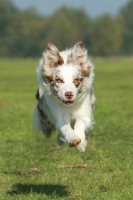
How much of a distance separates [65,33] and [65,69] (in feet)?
365

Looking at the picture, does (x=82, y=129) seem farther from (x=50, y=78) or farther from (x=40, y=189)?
(x=40, y=189)

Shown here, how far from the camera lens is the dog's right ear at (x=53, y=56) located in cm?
851

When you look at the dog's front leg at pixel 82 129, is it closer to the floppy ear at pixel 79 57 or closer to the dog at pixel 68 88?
the dog at pixel 68 88

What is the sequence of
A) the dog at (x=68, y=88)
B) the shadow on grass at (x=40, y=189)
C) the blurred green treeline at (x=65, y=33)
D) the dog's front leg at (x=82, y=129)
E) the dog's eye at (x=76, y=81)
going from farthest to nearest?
the blurred green treeline at (x=65, y=33), the shadow on grass at (x=40, y=189), the dog's eye at (x=76, y=81), the dog at (x=68, y=88), the dog's front leg at (x=82, y=129)

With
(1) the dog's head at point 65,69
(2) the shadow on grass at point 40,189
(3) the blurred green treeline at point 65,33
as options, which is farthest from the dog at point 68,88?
(3) the blurred green treeline at point 65,33

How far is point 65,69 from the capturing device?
836 cm

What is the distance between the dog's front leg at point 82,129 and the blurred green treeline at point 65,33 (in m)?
99.7

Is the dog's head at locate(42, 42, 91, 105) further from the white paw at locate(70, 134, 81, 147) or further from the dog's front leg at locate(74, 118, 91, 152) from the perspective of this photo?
the white paw at locate(70, 134, 81, 147)

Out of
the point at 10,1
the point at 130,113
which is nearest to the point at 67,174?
the point at 130,113

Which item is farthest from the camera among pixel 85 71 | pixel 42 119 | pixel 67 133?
pixel 42 119

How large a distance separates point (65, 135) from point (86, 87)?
2.76ft

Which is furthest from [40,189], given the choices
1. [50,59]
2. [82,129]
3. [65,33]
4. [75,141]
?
[65,33]

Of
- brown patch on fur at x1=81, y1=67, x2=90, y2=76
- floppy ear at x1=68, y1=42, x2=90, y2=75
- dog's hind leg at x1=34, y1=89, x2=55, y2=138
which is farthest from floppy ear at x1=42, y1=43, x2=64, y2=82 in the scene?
dog's hind leg at x1=34, y1=89, x2=55, y2=138

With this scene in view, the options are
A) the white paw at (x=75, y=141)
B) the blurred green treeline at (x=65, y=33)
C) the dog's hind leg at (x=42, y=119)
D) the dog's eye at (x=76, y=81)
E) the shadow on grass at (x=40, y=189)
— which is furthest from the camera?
the blurred green treeline at (x=65, y=33)
